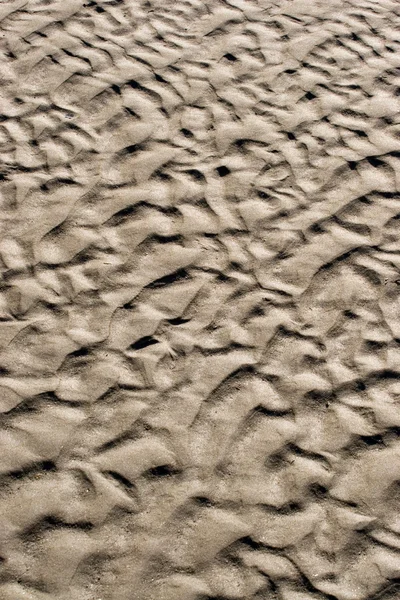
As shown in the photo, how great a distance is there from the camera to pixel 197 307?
13.9 feet

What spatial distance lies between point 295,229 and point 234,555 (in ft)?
6.93

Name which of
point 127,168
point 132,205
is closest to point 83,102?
point 127,168

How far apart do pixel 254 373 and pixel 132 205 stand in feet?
4.69

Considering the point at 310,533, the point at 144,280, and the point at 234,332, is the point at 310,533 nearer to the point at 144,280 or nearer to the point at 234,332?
the point at 234,332

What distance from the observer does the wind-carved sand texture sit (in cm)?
342

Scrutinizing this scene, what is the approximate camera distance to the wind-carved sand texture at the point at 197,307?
3.42m

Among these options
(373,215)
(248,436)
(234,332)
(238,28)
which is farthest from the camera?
(238,28)

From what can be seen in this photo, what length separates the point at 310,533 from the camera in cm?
347

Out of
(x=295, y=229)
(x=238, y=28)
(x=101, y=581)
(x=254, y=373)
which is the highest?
(x=238, y=28)

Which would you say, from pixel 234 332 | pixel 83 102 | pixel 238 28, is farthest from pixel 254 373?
pixel 238 28

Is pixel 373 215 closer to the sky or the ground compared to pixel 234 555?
closer to the sky

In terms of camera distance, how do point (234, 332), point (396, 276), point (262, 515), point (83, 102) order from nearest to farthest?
point (262, 515) < point (234, 332) < point (396, 276) < point (83, 102)

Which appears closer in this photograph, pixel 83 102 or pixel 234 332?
pixel 234 332

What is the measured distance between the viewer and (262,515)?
3516 millimetres
